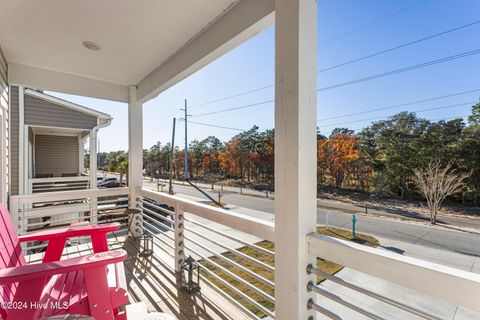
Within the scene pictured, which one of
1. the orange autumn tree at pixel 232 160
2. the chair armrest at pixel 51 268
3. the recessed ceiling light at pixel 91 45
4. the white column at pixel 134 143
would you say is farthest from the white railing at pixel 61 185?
the chair armrest at pixel 51 268

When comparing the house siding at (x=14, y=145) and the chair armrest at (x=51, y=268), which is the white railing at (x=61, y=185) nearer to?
the house siding at (x=14, y=145)

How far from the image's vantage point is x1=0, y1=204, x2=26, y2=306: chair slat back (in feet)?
4.37

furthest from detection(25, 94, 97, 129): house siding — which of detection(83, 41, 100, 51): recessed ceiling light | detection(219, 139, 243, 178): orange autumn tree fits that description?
detection(83, 41, 100, 51): recessed ceiling light

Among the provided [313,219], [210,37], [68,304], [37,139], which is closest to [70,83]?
[210,37]

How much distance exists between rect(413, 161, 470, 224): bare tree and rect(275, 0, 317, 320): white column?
52cm

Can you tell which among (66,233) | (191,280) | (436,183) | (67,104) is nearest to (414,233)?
(436,183)

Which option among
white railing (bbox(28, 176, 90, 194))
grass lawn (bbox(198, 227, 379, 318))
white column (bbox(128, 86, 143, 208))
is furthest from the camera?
white railing (bbox(28, 176, 90, 194))

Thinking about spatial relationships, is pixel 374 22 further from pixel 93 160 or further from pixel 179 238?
pixel 93 160

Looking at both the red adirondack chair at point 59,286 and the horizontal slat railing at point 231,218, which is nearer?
the red adirondack chair at point 59,286

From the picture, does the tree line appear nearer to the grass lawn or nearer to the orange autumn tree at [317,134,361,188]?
the orange autumn tree at [317,134,361,188]

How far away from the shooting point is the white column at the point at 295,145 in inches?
46.4

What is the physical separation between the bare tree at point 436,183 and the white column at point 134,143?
320 centimetres

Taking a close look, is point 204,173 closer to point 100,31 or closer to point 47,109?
point 47,109

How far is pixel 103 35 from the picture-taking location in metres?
2.14
